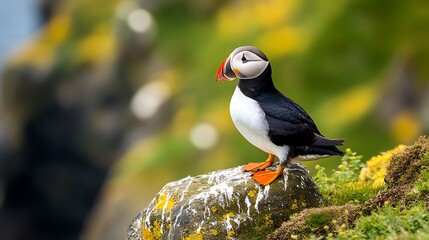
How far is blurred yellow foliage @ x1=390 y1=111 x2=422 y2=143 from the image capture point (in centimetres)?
2377

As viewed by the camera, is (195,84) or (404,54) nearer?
(404,54)

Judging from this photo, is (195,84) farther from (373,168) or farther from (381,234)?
(381,234)

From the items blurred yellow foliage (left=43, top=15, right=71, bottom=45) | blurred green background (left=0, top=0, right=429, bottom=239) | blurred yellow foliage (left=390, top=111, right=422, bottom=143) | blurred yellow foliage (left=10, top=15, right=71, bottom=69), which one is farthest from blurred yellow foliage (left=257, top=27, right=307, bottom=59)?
blurred yellow foliage (left=43, top=15, right=71, bottom=45)

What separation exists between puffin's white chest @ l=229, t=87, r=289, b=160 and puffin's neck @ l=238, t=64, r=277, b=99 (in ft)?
0.30

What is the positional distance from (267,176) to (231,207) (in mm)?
627

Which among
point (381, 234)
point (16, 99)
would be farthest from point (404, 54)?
point (16, 99)

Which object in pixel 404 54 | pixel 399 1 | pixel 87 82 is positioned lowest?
pixel 404 54

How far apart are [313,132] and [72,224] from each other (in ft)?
108

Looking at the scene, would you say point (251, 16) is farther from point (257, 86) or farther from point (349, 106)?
point (257, 86)

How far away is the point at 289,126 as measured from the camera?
35.3 feet

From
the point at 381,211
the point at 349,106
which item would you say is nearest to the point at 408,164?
the point at 381,211

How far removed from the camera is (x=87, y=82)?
4091 cm

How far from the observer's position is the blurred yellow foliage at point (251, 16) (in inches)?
1315

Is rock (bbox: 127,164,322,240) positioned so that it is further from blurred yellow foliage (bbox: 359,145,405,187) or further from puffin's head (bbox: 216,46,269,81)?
blurred yellow foliage (bbox: 359,145,405,187)
